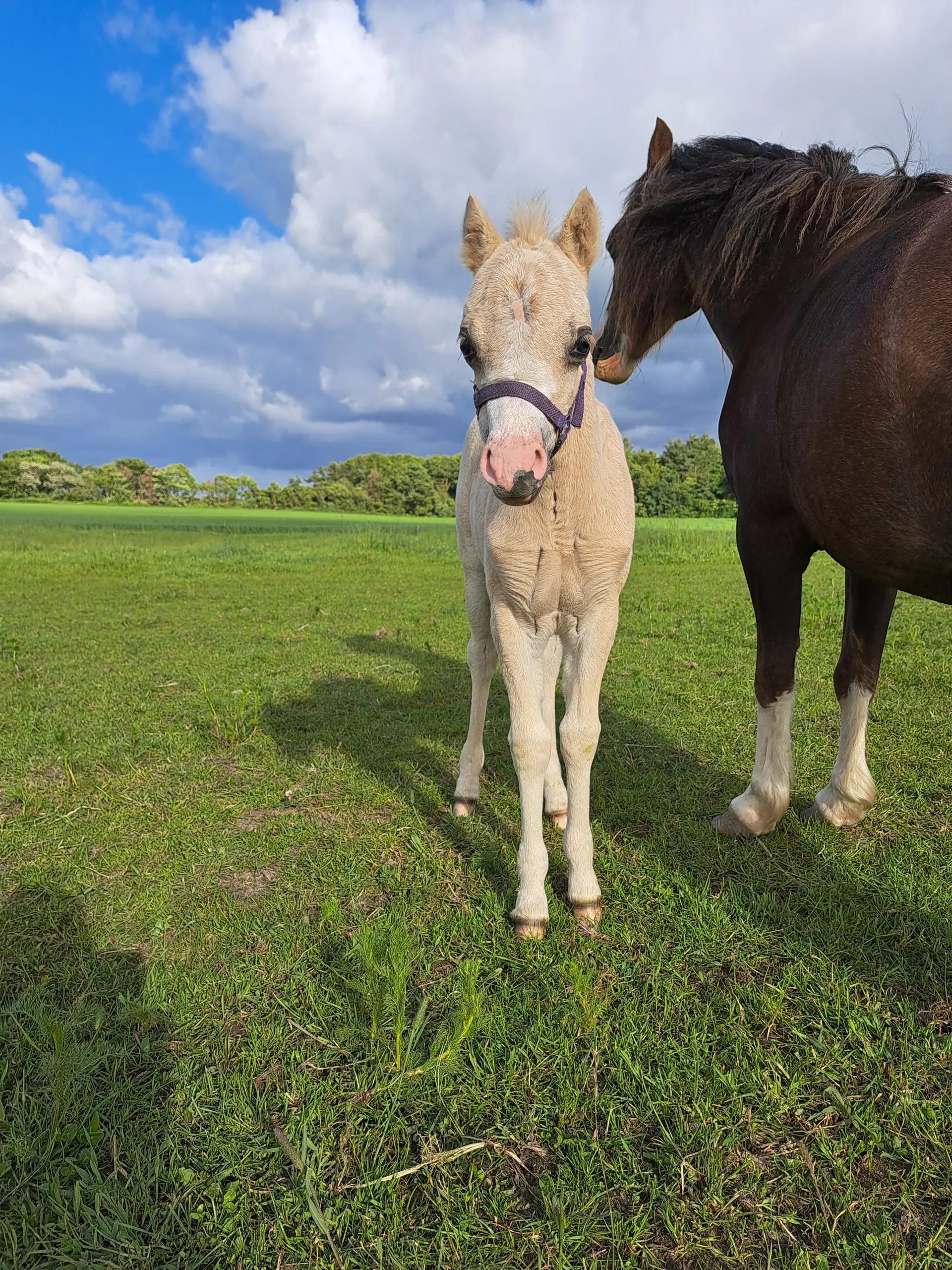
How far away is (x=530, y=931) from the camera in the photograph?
8.14 ft

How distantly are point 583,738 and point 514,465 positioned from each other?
119 cm

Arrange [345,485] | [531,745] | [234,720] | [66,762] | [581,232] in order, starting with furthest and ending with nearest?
[345,485], [234,720], [66,762], [531,745], [581,232]

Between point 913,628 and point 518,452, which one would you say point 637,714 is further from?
point 913,628

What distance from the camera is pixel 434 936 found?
2.51m

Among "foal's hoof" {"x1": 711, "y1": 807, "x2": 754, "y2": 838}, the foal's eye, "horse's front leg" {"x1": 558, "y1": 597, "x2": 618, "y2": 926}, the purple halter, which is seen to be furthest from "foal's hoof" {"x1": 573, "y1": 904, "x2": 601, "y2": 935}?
the foal's eye

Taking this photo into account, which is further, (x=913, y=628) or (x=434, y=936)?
(x=913, y=628)

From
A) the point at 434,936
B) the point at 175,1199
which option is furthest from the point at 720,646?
the point at 175,1199

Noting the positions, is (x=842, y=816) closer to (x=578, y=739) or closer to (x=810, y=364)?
(x=578, y=739)

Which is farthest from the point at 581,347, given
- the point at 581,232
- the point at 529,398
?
the point at 581,232

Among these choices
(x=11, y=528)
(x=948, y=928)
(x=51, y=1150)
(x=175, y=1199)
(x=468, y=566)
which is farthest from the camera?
(x=11, y=528)

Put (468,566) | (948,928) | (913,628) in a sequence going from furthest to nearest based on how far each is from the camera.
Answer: (913,628) → (468,566) → (948,928)

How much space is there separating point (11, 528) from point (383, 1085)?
3398 cm

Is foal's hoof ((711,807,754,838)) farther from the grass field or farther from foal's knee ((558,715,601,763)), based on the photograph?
foal's knee ((558,715,601,763))

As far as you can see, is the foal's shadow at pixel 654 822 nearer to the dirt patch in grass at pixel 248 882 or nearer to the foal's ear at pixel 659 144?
the dirt patch in grass at pixel 248 882
